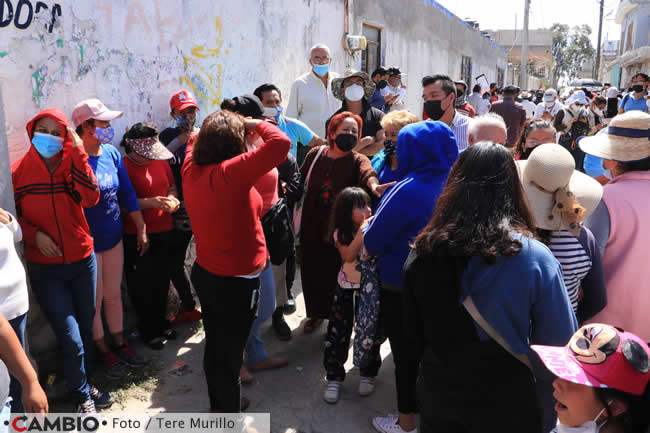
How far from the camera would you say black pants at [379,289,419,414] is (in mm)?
2811

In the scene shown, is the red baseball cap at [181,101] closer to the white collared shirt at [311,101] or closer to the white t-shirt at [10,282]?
the white collared shirt at [311,101]

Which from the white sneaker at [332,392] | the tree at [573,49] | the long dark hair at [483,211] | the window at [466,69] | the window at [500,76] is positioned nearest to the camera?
the long dark hair at [483,211]

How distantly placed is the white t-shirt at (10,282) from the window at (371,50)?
26.8 ft

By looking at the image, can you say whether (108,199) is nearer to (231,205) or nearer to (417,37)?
(231,205)

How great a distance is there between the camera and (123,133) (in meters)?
4.00

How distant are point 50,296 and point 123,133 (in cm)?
154

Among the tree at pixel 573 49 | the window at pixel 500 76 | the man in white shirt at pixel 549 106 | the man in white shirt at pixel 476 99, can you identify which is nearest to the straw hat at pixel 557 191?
the man in white shirt at pixel 549 106

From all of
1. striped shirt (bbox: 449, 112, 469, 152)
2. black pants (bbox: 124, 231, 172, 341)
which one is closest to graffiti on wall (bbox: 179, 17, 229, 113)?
black pants (bbox: 124, 231, 172, 341)

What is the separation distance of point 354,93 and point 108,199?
2.56 metres

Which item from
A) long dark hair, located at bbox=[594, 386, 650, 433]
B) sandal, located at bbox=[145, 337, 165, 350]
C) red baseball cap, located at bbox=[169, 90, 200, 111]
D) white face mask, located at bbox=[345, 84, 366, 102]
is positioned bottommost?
sandal, located at bbox=[145, 337, 165, 350]

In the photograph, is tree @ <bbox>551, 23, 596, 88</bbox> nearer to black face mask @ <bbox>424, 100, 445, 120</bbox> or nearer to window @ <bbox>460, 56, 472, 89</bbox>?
window @ <bbox>460, 56, 472, 89</bbox>

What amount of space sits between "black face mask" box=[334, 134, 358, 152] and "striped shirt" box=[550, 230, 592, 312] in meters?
1.74

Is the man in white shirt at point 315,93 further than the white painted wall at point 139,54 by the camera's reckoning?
Yes

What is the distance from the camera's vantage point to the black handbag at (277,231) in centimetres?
350
